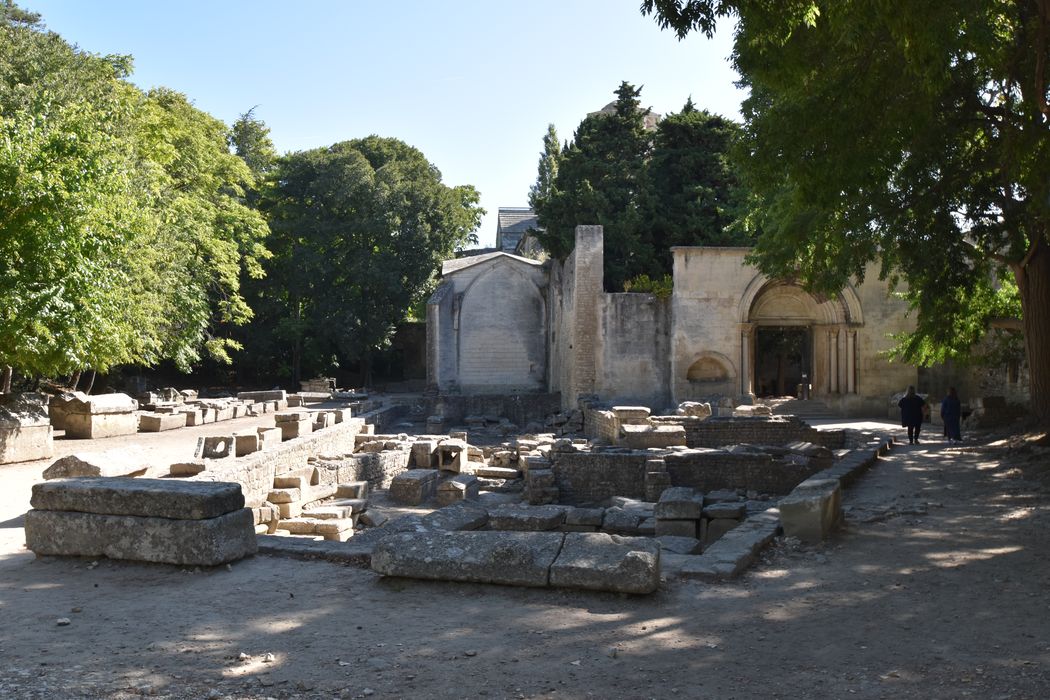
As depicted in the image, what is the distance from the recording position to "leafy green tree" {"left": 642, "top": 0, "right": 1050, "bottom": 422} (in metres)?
6.71

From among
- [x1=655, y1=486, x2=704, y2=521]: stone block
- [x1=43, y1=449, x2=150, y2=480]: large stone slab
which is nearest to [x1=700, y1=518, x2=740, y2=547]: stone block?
[x1=655, y1=486, x2=704, y2=521]: stone block

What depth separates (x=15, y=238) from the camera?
12344 millimetres

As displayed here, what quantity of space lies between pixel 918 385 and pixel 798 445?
10260 mm

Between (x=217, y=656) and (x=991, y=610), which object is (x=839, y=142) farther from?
(x=217, y=656)

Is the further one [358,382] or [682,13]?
[358,382]

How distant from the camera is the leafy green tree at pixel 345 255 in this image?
3481cm

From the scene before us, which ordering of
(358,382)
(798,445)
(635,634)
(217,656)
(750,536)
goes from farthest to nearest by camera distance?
(358,382) < (798,445) < (750,536) < (635,634) < (217,656)

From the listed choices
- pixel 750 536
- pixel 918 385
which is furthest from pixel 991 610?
pixel 918 385

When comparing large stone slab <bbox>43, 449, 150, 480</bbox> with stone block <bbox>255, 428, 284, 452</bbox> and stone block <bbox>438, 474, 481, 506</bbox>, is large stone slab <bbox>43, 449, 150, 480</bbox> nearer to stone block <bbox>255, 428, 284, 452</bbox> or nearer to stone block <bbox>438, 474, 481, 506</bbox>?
stone block <bbox>255, 428, 284, 452</bbox>

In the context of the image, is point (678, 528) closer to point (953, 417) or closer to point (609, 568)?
point (609, 568)

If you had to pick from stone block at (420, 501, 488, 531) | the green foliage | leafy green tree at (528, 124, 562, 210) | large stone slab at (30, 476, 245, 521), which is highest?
leafy green tree at (528, 124, 562, 210)

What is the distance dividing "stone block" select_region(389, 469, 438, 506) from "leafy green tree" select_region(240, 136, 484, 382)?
21.1 metres

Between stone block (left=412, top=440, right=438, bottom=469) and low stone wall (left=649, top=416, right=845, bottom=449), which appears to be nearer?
stone block (left=412, top=440, right=438, bottom=469)

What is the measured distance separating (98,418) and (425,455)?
6.90m
